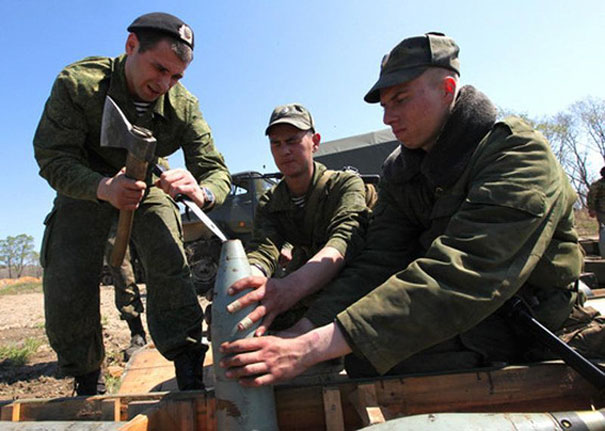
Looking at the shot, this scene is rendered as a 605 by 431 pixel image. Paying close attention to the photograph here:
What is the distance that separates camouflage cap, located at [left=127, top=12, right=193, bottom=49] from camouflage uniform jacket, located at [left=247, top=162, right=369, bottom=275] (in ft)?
4.18

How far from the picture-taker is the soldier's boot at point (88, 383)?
2402 millimetres

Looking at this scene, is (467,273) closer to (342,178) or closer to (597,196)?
(342,178)

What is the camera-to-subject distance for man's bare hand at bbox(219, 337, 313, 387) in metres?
1.41

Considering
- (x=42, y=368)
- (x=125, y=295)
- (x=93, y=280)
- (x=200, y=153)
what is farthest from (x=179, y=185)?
(x=42, y=368)

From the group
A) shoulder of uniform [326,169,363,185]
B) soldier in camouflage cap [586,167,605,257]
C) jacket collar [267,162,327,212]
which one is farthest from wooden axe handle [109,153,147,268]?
soldier in camouflage cap [586,167,605,257]

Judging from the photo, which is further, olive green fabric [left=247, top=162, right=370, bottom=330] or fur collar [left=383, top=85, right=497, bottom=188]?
olive green fabric [left=247, top=162, right=370, bottom=330]

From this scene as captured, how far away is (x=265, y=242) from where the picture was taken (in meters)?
2.92

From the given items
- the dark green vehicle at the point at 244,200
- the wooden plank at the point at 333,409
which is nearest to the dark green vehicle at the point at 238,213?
the dark green vehicle at the point at 244,200

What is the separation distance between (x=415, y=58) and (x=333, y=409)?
58.4 inches

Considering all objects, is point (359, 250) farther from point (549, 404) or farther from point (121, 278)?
point (121, 278)

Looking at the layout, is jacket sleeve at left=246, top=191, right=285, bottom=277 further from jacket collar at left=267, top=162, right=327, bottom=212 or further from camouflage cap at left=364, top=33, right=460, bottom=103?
camouflage cap at left=364, top=33, right=460, bottom=103

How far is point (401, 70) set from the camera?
1920 mm

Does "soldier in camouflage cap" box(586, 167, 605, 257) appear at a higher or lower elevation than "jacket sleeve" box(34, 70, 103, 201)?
higher

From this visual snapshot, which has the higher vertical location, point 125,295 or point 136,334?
point 125,295
